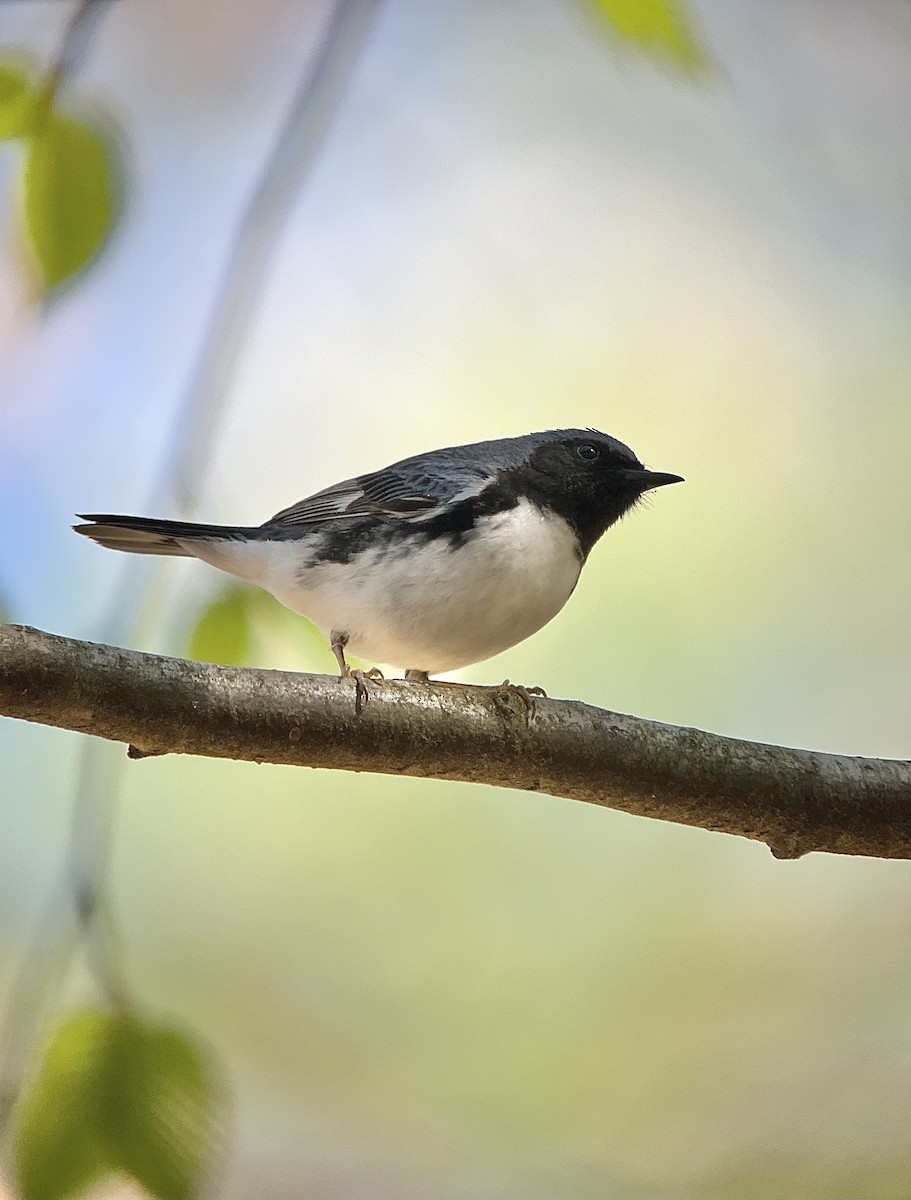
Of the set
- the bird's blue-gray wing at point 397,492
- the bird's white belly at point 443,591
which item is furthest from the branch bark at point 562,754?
the bird's blue-gray wing at point 397,492

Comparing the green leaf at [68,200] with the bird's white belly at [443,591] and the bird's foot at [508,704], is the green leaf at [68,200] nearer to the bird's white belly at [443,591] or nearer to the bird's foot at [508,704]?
the bird's foot at [508,704]

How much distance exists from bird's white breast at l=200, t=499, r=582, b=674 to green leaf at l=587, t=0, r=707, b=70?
0.72 meters

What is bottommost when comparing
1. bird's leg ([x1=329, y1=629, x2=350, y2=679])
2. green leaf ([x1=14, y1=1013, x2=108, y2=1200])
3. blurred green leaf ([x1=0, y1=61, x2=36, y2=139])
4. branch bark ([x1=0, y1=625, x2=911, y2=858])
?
green leaf ([x1=14, y1=1013, x2=108, y2=1200])

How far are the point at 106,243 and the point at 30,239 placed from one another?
0.06 m

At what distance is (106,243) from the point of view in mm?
842

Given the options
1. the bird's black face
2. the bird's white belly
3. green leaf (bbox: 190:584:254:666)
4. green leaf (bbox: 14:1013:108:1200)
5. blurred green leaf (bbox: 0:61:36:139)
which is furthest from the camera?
the bird's black face

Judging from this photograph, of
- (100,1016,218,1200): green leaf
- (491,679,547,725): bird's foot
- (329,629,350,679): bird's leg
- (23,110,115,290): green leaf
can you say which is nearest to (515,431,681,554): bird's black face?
(329,629,350,679): bird's leg

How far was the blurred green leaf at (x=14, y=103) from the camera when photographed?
772 mm

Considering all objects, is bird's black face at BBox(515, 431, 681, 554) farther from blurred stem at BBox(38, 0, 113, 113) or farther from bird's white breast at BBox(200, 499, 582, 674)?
blurred stem at BBox(38, 0, 113, 113)

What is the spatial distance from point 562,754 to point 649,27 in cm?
57

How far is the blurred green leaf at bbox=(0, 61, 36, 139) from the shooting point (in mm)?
772

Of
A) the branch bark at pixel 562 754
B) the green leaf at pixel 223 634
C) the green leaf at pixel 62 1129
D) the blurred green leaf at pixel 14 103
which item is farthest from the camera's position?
the green leaf at pixel 223 634

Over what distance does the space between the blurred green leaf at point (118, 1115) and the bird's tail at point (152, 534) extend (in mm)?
789

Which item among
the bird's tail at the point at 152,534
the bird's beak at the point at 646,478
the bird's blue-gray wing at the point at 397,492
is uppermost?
the bird's beak at the point at 646,478
